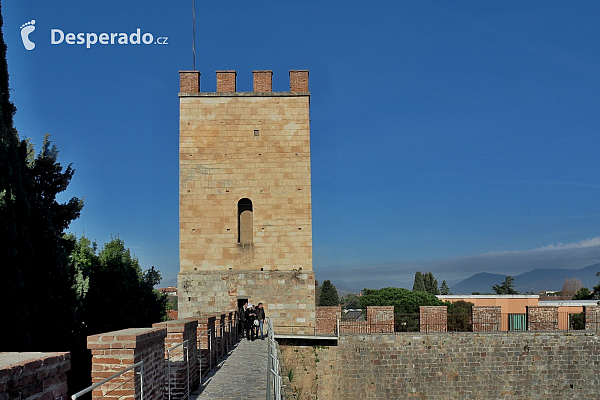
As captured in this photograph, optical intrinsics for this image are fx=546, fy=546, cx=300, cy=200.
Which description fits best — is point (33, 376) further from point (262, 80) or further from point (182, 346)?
point (262, 80)

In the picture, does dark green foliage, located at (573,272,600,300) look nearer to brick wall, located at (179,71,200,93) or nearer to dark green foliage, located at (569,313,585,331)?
dark green foliage, located at (569,313,585,331)

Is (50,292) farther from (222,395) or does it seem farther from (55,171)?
(222,395)

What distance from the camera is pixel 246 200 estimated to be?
1984 centimetres

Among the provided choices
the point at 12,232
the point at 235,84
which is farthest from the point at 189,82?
the point at 12,232

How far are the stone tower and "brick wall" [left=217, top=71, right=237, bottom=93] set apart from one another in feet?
0.12

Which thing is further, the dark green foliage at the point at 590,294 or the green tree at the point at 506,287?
the green tree at the point at 506,287

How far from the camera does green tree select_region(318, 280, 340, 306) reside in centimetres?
5562

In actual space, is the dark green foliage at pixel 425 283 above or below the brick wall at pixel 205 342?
below

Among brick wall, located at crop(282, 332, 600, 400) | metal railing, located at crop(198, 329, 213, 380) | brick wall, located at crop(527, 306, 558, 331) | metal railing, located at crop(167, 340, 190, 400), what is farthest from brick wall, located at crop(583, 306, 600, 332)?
metal railing, located at crop(167, 340, 190, 400)

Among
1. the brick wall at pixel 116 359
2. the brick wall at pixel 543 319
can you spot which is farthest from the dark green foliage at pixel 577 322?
the brick wall at pixel 116 359

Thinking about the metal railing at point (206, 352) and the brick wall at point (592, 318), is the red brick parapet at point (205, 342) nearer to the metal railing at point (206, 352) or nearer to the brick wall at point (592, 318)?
the metal railing at point (206, 352)

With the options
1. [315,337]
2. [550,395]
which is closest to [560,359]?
[550,395]

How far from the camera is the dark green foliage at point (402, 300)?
34531 mm

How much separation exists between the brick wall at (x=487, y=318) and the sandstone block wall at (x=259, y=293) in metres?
5.99
